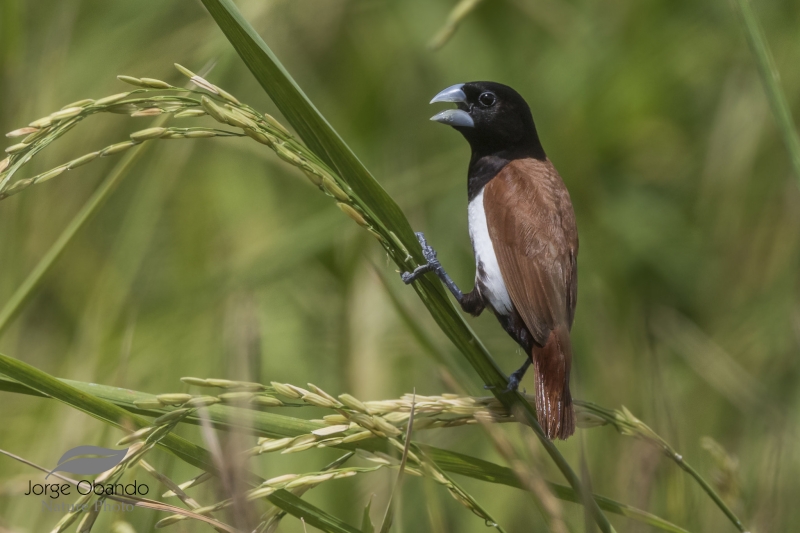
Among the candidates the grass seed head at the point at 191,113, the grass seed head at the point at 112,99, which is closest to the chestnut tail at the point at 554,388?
the grass seed head at the point at 191,113

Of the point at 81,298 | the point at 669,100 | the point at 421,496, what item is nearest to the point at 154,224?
the point at 81,298

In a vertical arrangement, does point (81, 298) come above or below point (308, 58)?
below

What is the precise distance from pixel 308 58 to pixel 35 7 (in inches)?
45.9

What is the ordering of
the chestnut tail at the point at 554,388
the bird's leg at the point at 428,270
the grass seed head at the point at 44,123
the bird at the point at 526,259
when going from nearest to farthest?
the grass seed head at the point at 44,123
the bird's leg at the point at 428,270
the chestnut tail at the point at 554,388
the bird at the point at 526,259

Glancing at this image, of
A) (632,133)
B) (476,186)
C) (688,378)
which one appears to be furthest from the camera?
(632,133)

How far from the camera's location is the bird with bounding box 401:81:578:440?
182 centimetres

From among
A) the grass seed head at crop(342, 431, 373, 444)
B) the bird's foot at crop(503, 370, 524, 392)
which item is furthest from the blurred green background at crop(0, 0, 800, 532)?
the grass seed head at crop(342, 431, 373, 444)

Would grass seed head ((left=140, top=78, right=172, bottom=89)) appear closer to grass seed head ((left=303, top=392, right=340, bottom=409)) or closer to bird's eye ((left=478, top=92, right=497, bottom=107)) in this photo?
grass seed head ((left=303, top=392, right=340, bottom=409))

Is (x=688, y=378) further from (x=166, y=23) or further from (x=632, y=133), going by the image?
(x=166, y=23)

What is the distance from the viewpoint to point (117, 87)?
318 cm

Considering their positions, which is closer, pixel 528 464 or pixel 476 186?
pixel 528 464

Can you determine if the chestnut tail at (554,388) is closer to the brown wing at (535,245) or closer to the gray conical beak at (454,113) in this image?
the brown wing at (535,245)

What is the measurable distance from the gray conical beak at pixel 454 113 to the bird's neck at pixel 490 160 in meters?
0.11

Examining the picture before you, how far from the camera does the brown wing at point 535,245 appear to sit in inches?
77.8
